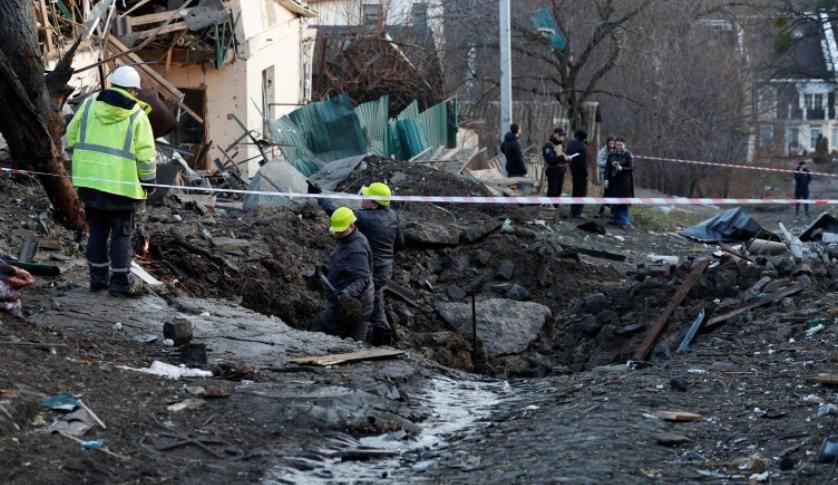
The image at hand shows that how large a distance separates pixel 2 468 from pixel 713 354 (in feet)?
20.1

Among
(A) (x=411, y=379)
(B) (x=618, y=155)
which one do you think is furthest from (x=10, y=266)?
(B) (x=618, y=155)

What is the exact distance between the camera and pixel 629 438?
6574 mm

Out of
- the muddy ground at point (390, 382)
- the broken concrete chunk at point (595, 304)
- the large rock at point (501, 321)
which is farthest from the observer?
the broken concrete chunk at point (595, 304)

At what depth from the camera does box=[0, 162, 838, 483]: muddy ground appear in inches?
235

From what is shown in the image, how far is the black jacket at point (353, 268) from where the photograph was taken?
10.6 meters

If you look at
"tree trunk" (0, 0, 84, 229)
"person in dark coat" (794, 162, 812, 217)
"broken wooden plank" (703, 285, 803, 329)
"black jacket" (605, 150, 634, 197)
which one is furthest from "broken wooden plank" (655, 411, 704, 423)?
"person in dark coat" (794, 162, 812, 217)

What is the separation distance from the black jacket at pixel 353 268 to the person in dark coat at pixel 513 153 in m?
12.8

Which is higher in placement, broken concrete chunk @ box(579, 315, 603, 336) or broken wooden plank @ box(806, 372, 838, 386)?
broken wooden plank @ box(806, 372, 838, 386)

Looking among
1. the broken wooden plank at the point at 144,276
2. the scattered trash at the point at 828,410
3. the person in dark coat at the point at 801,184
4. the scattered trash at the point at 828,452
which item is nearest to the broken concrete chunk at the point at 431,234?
the broken wooden plank at the point at 144,276

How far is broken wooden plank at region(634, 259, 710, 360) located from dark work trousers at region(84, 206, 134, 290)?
15.0ft

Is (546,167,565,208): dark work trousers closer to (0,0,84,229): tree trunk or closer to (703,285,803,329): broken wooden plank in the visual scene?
(703,285,803,329): broken wooden plank

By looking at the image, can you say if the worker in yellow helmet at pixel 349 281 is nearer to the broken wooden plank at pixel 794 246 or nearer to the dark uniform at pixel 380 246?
the dark uniform at pixel 380 246

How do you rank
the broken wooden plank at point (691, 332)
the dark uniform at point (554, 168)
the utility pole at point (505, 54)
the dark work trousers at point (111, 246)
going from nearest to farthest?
the dark work trousers at point (111, 246)
the broken wooden plank at point (691, 332)
the dark uniform at point (554, 168)
the utility pole at point (505, 54)

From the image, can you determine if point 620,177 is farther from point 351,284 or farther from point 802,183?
point 351,284
